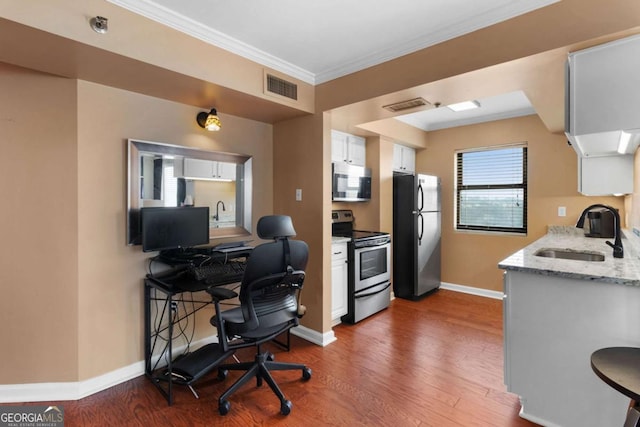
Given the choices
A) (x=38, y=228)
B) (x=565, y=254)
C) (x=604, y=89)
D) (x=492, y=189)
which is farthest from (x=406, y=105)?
(x=38, y=228)

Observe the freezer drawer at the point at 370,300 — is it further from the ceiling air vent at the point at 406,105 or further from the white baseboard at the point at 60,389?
the white baseboard at the point at 60,389

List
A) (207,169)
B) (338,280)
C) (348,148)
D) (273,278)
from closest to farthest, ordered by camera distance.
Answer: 1. (273,278)
2. (207,169)
3. (338,280)
4. (348,148)

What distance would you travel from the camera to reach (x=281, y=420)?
1.92 metres

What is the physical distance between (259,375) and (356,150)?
283 cm

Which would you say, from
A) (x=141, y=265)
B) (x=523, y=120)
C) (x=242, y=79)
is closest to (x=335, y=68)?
(x=242, y=79)

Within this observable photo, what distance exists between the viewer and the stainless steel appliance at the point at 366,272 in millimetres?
3465

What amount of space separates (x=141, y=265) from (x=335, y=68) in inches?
89.9

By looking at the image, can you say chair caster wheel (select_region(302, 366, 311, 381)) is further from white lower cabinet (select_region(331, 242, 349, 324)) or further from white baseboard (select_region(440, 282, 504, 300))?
white baseboard (select_region(440, 282, 504, 300))

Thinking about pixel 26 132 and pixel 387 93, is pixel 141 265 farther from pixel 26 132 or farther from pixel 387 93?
pixel 387 93

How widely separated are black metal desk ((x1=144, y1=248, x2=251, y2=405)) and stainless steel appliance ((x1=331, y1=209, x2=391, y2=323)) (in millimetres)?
1307

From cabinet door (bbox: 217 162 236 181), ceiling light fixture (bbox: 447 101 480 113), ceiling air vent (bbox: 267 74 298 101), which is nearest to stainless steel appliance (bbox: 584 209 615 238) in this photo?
ceiling light fixture (bbox: 447 101 480 113)

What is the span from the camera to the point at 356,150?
407 centimetres

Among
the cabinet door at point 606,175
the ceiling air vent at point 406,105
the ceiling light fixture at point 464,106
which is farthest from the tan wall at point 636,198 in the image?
the ceiling air vent at point 406,105

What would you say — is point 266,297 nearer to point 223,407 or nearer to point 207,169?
point 223,407
